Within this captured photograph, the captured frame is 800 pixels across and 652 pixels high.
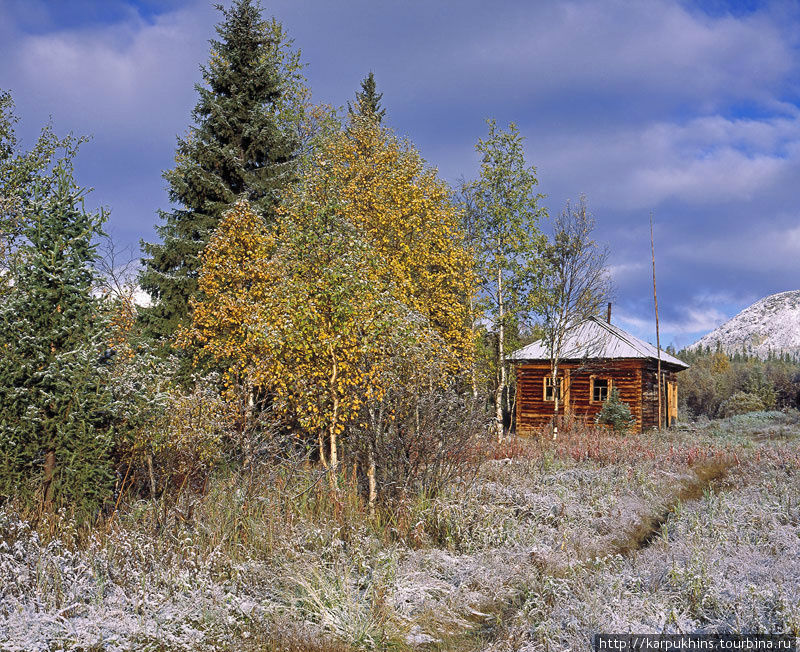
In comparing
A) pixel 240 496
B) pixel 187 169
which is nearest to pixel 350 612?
pixel 240 496

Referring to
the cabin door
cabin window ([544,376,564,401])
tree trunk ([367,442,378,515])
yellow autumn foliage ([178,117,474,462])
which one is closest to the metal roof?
cabin window ([544,376,564,401])

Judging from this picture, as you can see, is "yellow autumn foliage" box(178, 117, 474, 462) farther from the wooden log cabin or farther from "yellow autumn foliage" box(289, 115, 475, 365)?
the wooden log cabin

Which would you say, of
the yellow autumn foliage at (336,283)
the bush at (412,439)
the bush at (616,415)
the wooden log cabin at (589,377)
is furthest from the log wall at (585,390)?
the bush at (412,439)

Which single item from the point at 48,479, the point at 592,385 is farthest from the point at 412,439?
the point at 592,385

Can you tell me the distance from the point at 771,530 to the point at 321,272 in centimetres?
783

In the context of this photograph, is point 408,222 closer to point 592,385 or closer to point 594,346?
point 594,346

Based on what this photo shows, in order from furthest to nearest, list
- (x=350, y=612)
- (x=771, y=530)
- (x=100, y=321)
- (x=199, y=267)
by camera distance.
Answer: (x=199, y=267) → (x=771, y=530) → (x=100, y=321) → (x=350, y=612)

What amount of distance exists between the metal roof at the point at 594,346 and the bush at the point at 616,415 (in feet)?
6.10

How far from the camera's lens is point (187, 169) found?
714 inches

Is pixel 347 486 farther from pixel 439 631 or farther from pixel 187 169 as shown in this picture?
pixel 187 169

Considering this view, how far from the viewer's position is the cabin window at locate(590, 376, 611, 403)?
27078 mm

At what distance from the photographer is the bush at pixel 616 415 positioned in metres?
24.2

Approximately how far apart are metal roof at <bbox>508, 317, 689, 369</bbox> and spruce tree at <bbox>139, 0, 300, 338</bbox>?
43.3 ft

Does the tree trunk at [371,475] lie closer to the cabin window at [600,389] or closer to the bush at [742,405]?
the cabin window at [600,389]
